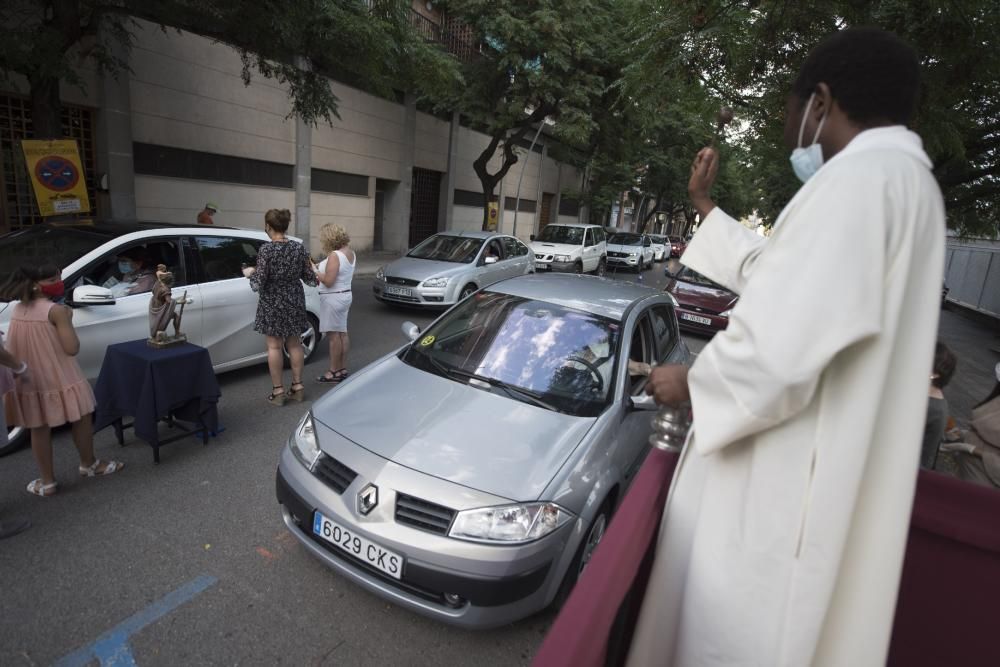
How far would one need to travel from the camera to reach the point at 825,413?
0.96m

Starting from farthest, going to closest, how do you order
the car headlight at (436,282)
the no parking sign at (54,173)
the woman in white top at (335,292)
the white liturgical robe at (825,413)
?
the car headlight at (436,282)
the no parking sign at (54,173)
the woman in white top at (335,292)
the white liturgical robe at (825,413)

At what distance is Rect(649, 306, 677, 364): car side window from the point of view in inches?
163

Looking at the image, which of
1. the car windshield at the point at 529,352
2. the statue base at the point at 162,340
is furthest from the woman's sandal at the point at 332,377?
the car windshield at the point at 529,352

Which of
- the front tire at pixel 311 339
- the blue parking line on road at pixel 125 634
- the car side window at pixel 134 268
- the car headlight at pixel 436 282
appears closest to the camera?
the blue parking line on road at pixel 125 634

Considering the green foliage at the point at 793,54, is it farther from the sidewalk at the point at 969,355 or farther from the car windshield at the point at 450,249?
the car windshield at the point at 450,249

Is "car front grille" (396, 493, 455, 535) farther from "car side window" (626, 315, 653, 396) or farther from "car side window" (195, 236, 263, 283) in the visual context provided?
"car side window" (195, 236, 263, 283)

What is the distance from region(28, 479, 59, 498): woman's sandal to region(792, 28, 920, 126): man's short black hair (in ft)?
14.6

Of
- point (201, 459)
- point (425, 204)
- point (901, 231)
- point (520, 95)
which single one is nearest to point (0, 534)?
point (201, 459)

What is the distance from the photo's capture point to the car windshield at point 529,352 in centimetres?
325

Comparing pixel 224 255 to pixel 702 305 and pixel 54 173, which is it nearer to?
pixel 54 173

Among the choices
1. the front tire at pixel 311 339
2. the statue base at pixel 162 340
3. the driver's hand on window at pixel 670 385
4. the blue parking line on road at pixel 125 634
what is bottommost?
the blue parking line on road at pixel 125 634

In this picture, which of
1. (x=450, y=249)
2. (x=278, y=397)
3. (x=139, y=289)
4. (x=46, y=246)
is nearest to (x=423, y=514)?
(x=278, y=397)

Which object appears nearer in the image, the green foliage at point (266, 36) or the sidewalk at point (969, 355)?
the green foliage at point (266, 36)

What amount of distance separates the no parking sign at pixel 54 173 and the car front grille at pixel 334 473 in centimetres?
590
